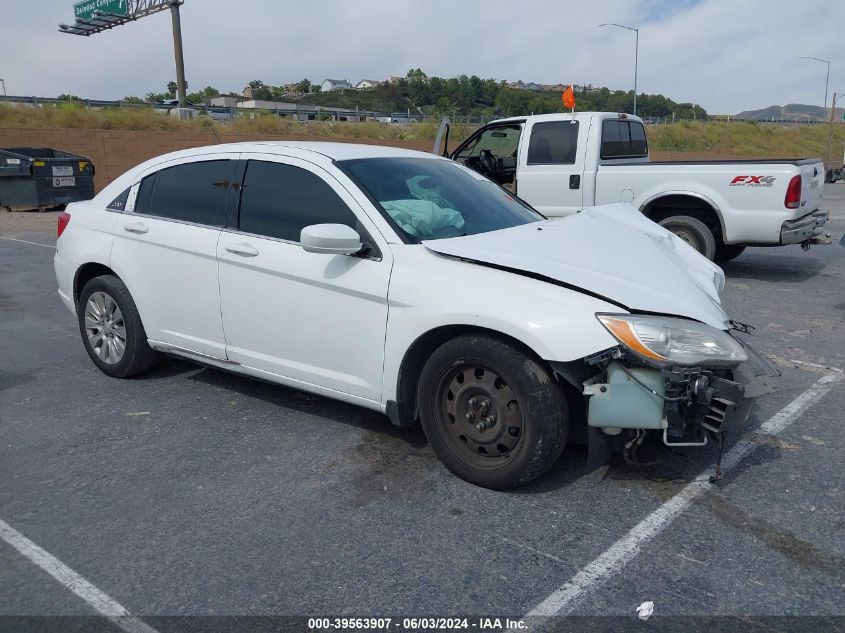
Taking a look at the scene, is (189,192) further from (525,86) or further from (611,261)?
(525,86)

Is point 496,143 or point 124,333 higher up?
point 496,143

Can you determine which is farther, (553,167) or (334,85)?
(334,85)

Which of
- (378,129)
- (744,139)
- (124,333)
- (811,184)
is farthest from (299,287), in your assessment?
(744,139)

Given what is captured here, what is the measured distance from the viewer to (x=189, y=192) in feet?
15.6

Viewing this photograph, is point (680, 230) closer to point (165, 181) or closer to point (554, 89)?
point (165, 181)

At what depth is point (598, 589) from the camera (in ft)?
9.21

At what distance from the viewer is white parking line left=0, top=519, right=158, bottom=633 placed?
265 centimetres

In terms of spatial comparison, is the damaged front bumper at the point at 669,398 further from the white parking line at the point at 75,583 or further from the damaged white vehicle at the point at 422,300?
the white parking line at the point at 75,583

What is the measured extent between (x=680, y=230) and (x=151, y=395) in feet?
21.2

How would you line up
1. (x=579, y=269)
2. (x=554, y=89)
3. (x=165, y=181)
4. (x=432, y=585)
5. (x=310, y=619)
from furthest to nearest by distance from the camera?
(x=554, y=89), (x=165, y=181), (x=579, y=269), (x=432, y=585), (x=310, y=619)

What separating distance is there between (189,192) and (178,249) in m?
0.41

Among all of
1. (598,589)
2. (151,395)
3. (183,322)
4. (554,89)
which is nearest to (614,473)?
(598,589)

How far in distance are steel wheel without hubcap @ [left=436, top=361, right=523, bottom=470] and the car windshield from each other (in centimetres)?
81

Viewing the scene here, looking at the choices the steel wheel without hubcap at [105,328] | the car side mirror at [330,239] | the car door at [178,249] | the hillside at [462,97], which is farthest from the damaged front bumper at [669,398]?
the hillside at [462,97]
